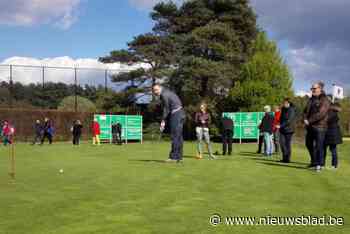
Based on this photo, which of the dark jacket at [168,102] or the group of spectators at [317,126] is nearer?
the group of spectators at [317,126]

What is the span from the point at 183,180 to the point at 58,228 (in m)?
4.62

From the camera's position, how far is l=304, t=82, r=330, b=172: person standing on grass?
1207 cm

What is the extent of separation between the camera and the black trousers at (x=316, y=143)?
12.2 metres

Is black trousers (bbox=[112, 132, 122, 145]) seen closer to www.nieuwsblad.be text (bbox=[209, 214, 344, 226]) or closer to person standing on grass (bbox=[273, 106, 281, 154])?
person standing on grass (bbox=[273, 106, 281, 154])

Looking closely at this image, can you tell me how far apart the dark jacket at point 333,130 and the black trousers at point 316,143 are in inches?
19.3

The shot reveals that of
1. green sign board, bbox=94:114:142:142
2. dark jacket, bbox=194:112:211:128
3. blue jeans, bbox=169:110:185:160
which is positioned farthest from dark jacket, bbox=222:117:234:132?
green sign board, bbox=94:114:142:142

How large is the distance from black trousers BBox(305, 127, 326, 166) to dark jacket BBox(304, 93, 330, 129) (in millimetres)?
148

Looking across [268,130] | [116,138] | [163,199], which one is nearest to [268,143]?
[268,130]

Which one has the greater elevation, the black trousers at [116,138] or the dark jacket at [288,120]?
the dark jacket at [288,120]

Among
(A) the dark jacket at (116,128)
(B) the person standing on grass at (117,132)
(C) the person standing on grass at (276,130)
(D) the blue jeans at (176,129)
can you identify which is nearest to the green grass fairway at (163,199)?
(D) the blue jeans at (176,129)

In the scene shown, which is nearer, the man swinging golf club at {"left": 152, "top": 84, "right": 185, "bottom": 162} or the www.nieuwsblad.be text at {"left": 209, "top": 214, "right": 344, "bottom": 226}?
the www.nieuwsblad.be text at {"left": 209, "top": 214, "right": 344, "bottom": 226}

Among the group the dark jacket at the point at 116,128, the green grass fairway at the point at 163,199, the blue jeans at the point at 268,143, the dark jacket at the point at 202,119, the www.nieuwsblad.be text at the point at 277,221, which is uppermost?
the dark jacket at the point at 202,119

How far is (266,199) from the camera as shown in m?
8.08

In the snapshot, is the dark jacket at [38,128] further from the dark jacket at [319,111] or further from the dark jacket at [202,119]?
the dark jacket at [319,111]
